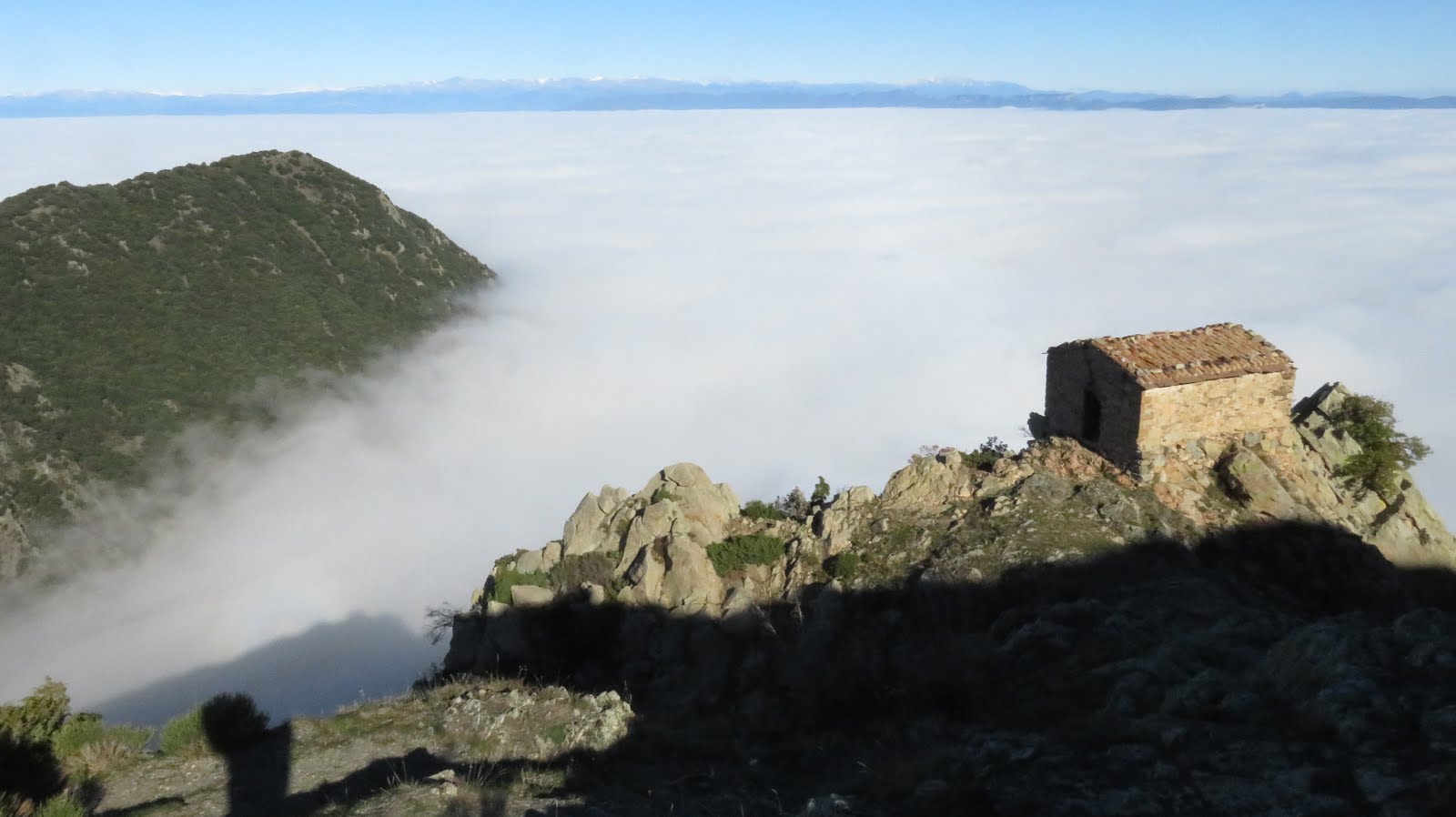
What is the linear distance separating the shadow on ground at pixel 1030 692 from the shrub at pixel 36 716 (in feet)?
9.94

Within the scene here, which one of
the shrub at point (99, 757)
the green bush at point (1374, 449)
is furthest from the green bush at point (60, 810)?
the green bush at point (1374, 449)

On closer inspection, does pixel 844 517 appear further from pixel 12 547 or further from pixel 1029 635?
pixel 12 547

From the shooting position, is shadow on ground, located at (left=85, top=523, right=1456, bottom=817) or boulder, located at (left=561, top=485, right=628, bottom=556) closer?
shadow on ground, located at (left=85, top=523, right=1456, bottom=817)

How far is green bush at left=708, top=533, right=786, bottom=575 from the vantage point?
53.8ft

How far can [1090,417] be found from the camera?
1816 cm

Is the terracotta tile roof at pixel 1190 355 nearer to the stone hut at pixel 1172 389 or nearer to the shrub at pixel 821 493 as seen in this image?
the stone hut at pixel 1172 389

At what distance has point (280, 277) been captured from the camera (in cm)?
6331

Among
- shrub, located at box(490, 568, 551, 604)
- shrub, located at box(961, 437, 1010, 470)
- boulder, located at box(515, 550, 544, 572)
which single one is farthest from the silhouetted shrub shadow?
shrub, located at box(961, 437, 1010, 470)

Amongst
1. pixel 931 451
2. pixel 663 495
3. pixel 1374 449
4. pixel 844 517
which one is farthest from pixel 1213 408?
pixel 663 495

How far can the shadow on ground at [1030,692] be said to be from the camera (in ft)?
24.5

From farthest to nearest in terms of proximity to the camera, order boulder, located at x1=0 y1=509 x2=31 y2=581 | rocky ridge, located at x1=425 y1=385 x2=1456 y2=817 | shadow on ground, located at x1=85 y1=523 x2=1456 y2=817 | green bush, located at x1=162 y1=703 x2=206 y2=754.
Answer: boulder, located at x1=0 y1=509 x2=31 y2=581
green bush, located at x1=162 y1=703 x2=206 y2=754
rocky ridge, located at x1=425 y1=385 x2=1456 y2=817
shadow on ground, located at x1=85 y1=523 x2=1456 y2=817

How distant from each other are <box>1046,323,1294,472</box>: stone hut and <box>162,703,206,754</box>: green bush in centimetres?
1615

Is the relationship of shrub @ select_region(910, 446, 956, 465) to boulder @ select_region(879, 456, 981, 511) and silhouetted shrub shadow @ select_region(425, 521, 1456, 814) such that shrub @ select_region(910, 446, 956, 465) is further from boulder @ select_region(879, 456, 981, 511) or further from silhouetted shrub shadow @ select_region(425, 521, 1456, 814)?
silhouetted shrub shadow @ select_region(425, 521, 1456, 814)

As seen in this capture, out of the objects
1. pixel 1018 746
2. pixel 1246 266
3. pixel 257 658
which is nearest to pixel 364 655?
pixel 257 658
